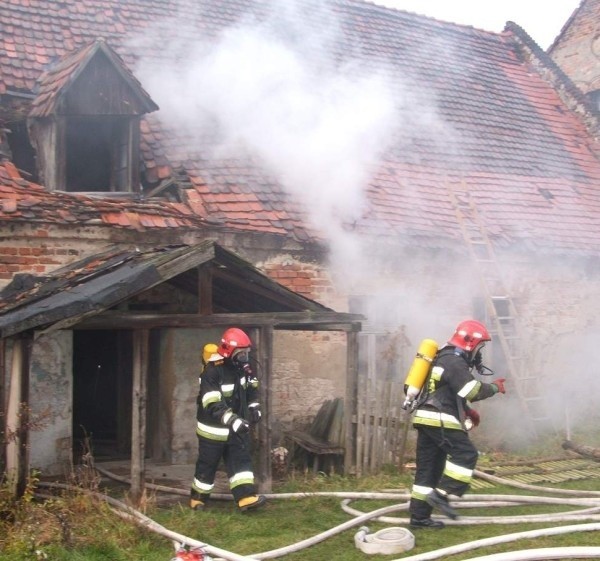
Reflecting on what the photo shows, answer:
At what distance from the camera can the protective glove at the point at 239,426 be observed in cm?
796

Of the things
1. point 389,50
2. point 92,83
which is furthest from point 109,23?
point 389,50

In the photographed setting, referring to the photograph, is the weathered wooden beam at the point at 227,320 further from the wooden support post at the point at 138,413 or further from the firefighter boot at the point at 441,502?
the firefighter boot at the point at 441,502

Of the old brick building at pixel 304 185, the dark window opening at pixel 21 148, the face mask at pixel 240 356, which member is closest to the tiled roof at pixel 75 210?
the old brick building at pixel 304 185

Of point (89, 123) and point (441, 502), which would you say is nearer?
point (441, 502)

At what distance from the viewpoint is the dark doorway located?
37.8 feet

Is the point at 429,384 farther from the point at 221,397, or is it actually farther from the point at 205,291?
the point at 205,291

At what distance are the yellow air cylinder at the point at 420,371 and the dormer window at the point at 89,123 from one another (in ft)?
16.8

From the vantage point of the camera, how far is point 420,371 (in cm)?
760

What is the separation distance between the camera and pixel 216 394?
26.6ft

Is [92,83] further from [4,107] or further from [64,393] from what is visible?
[64,393]

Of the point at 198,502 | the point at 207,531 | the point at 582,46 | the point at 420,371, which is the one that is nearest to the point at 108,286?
the point at 198,502

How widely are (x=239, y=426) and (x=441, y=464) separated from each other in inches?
74.7

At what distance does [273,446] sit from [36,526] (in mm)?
4677

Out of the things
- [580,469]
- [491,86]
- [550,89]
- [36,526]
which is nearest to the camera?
[36,526]
